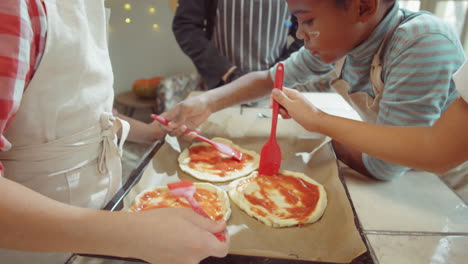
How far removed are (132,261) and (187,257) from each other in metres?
0.28

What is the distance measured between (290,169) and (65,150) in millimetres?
844

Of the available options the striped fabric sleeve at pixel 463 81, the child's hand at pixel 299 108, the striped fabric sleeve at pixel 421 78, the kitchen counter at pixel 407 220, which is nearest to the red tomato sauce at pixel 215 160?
the kitchen counter at pixel 407 220

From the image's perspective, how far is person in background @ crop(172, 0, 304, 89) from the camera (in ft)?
4.61

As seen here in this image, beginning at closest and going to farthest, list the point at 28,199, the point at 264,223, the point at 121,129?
the point at 28,199
the point at 121,129
the point at 264,223

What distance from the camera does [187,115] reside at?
1.38 metres

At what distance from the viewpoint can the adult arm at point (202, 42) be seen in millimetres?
1562

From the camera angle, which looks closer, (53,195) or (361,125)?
(53,195)

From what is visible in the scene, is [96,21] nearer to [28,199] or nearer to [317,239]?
[28,199]

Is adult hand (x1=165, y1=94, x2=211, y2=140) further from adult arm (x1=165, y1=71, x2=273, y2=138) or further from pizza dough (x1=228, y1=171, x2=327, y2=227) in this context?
pizza dough (x1=228, y1=171, x2=327, y2=227)

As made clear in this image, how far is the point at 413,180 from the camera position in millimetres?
1134

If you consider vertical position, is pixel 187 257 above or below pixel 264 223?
above

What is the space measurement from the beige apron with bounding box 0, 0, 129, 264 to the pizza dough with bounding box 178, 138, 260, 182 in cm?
44

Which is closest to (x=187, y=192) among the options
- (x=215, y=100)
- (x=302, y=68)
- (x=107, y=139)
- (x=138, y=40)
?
(x=107, y=139)

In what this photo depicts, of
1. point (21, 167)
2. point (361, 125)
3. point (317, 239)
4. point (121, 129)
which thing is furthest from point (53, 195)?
point (361, 125)
